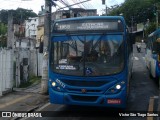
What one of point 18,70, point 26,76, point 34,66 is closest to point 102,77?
point 18,70

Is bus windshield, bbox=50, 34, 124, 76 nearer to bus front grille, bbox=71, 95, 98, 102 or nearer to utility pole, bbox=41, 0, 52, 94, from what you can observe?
bus front grille, bbox=71, 95, 98, 102

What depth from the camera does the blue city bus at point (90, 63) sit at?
1035 centimetres

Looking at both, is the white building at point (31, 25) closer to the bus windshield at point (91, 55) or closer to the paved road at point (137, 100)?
the paved road at point (137, 100)

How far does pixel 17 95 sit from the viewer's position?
603 inches

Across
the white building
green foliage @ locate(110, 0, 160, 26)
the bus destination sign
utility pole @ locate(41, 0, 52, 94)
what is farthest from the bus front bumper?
the white building

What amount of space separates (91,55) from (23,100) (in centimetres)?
468

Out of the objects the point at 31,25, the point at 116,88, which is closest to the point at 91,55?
the point at 116,88

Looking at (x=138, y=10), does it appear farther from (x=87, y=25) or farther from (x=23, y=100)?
(x=87, y=25)

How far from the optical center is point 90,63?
34.7 feet

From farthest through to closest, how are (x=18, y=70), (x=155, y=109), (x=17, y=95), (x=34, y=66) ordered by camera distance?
1. (x=34, y=66)
2. (x=18, y=70)
3. (x=17, y=95)
4. (x=155, y=109)

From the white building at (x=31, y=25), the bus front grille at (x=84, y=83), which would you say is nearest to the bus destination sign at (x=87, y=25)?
the bus front grille at (x=84, y=83)

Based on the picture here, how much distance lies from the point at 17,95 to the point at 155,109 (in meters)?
6.51

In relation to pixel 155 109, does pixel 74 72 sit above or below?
above

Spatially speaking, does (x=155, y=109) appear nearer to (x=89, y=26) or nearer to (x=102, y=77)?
(x=102, y=77)
